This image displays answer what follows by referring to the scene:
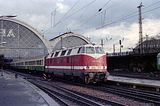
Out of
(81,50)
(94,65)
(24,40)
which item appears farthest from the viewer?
(24,40)

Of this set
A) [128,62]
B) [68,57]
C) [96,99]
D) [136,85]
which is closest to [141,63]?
[128,62]

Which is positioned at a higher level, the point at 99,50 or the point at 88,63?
the point at 99,50

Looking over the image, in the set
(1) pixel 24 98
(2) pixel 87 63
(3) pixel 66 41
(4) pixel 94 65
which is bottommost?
(1) pixel 24 98

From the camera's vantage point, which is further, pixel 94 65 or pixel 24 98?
pixel 94 65

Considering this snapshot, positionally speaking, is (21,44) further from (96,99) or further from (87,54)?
(96,99)

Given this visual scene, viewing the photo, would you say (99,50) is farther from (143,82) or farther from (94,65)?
(143,82)

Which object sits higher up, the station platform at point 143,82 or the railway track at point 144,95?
the station platform at point 143,82

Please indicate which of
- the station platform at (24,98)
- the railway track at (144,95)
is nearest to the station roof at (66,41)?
the station platform at (24,98)

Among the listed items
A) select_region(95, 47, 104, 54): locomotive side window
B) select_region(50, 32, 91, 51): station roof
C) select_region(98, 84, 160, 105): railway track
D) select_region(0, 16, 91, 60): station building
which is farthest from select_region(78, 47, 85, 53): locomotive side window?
select_region(50, 32, 91, 51): station roof

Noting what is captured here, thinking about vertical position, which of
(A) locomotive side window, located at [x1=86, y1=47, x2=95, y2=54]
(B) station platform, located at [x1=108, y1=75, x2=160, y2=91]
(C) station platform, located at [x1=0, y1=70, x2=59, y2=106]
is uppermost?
(A) locomotive side window, located at [x1=86, y1=47, x2=95, y2=54]

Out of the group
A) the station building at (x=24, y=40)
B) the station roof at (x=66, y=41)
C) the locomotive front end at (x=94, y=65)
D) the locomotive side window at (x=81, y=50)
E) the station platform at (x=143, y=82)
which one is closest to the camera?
the station platform at (x=143, y=82)

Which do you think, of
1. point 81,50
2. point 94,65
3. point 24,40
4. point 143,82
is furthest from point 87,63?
point 24,40

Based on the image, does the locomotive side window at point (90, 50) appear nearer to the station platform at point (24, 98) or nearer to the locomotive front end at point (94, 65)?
the locomotive front end at point (94, 65)

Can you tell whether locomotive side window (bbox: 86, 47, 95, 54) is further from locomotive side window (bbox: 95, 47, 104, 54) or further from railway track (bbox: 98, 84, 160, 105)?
railway track (bbox: 98, 84, 160, 105)
